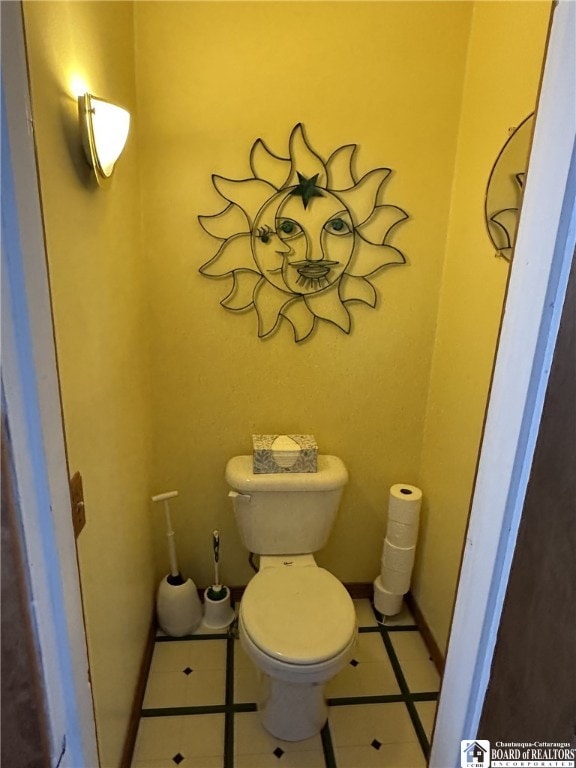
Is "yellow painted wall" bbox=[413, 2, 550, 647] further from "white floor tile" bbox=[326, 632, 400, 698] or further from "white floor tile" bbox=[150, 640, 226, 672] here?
"white floor tile" bbox=[150, 640, 226, 672]

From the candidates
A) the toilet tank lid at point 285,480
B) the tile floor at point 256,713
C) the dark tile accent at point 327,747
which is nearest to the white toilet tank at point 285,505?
the toilet tank lid at point 285,480

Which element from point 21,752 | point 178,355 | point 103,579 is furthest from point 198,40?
point 21,752

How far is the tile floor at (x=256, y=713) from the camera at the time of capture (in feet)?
5.20

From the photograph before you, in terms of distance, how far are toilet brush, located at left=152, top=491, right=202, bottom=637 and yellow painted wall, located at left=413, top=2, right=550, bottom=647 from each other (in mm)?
947

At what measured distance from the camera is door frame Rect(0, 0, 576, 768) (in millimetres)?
568

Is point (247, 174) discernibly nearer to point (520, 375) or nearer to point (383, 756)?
point (520, 375)

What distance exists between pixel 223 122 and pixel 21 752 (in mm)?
1688

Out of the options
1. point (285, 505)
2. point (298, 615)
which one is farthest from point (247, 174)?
point (298, 615)

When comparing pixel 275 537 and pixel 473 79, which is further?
pixel 275 537

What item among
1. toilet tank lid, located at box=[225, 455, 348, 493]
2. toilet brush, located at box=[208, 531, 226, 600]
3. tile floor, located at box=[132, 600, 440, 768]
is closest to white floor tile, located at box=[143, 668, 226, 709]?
tile floor, located at box=[132, 600, 440, 768]

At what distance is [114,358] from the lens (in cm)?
140

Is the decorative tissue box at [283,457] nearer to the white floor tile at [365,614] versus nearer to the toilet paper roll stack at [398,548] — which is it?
the toilet paper roll stack at [398,548]

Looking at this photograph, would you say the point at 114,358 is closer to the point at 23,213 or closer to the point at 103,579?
the point at 103,579

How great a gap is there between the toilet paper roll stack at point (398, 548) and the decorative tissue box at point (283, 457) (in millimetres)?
385
